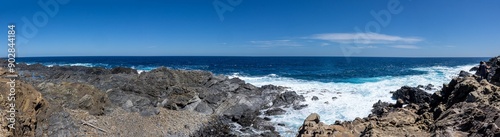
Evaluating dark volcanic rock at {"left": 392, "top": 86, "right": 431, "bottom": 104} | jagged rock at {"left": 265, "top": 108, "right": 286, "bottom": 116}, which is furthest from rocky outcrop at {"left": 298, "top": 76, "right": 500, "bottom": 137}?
dark volcanic rock at {"left": 392, "top": 86, "right": 431, "bottom": 104}

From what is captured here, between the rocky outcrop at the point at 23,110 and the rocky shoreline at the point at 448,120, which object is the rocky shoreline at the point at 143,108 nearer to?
the rocky outcrop at the point at 23,110

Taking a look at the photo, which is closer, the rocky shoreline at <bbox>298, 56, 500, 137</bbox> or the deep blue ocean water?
the rocky shoreline at <bbox>298, 56, 500, 137</bbox>

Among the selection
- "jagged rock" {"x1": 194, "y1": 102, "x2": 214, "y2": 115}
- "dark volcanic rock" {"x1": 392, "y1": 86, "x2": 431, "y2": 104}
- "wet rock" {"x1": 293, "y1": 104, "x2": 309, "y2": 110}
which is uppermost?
"dark volcanic rock" {"x1": 392, "y1": 86, "x2": 431, "y2": 104}

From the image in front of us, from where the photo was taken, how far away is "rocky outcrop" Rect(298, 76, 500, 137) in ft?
23.4

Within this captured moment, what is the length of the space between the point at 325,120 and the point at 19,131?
1741 cm

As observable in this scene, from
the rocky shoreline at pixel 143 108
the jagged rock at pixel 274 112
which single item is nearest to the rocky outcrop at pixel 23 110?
the rocky shoreline at pixel 143 108

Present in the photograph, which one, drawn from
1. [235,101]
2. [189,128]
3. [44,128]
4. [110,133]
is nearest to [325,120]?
[235,101]

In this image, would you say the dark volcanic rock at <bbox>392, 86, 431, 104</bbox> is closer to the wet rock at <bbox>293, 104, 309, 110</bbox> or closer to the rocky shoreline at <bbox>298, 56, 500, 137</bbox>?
the wet rock at <bbox>293, 104, 309, 110</bbox>

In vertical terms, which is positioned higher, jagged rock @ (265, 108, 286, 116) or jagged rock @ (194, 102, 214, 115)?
jagged rock @ (194, 102, 214, 115)

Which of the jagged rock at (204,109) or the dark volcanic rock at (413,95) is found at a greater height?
the dark volcanic rock at (413,95)

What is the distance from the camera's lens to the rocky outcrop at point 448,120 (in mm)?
7147

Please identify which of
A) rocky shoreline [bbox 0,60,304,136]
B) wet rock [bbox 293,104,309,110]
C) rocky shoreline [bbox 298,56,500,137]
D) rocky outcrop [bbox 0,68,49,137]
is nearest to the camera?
rocky shoreline [bbox 298,56,500,137]


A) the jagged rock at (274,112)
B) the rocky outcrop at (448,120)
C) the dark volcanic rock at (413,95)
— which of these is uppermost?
the rocky outcrop at (448,120)

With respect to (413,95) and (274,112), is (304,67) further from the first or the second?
(274,112)
